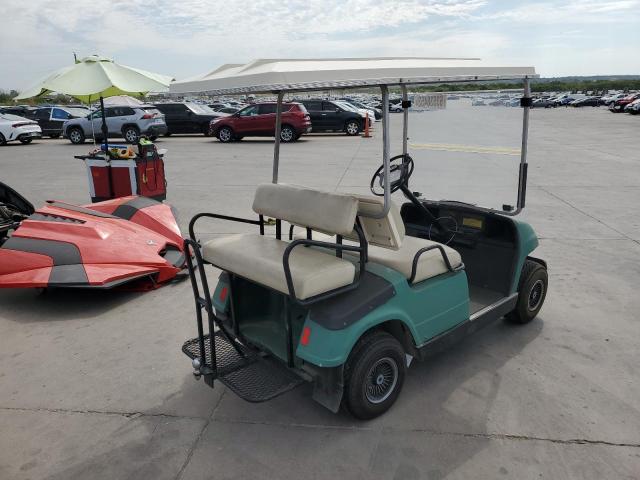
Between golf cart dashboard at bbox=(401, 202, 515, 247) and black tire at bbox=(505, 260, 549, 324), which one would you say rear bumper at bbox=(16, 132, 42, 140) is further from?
black tire at bbox=(505, 260, 549, 324)

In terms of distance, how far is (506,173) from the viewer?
12.8 ft

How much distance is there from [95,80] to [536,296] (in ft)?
19.7

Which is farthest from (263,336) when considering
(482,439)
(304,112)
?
(304,112)

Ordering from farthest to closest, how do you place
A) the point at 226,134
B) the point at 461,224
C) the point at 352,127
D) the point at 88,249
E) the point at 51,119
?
the point at 51,119 < the point at 352,127 < the point at 226,134 < the point at 88,249 < the point at 461,224

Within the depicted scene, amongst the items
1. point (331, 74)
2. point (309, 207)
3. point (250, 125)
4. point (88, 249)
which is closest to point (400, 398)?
point (309, 207)

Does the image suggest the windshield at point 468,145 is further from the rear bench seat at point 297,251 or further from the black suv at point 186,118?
the black suv at point 186,118

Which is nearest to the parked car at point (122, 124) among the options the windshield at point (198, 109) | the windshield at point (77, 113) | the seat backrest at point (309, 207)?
the windshield at point (198, 109)

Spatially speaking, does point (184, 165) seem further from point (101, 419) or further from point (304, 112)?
point (101, 419)

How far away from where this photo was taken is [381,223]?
109 inches

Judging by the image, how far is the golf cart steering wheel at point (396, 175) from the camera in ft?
11.5

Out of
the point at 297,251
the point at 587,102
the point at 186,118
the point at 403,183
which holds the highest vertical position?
the point at 587,102

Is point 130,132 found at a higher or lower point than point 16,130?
lower

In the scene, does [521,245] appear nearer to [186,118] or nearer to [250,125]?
[250,125]

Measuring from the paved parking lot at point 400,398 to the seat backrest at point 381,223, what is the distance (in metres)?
1.01
